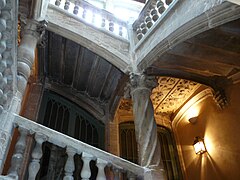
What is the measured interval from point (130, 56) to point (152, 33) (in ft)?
2.11

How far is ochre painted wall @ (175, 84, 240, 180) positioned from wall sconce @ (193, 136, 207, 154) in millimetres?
86

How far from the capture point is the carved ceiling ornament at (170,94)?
5.76 meters

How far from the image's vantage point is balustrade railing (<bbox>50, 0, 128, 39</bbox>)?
477 centimetres

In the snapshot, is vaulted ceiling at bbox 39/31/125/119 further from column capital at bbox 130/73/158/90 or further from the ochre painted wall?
the ochre painted wall

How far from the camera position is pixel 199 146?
5.36 meters

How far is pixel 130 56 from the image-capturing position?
475 centimetres

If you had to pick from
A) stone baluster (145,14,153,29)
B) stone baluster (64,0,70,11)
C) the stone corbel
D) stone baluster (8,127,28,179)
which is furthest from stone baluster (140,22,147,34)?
stone baluster (8,127,28,179)

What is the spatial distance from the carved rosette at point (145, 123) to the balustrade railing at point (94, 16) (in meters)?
1.17

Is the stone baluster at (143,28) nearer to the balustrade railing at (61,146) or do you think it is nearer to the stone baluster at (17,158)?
the balustrade railing at (61,146)

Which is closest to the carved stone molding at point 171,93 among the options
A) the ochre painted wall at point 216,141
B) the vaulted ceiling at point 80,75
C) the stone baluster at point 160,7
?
the ochre painted wall at point 216,141

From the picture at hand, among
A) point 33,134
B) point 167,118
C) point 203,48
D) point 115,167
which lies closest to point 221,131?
point 203,48

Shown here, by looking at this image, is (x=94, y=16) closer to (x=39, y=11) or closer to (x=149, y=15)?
(x=149, y=15)

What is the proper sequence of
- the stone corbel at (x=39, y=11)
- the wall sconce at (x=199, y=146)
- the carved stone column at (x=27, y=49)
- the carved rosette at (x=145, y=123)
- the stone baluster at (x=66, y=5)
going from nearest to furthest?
1. the carved stone column at (x=27, y=49)
2. the carved rosette at (x=145, y=123)
3. the stone corbel at (x=39, y=11)
4. the stone baluster at (x=66, y=5)
5. the wall sconce at (x=199, y=146)

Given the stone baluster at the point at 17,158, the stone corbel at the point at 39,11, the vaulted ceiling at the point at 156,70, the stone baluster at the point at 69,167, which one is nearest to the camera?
the stone baluster at the point at 17,158
